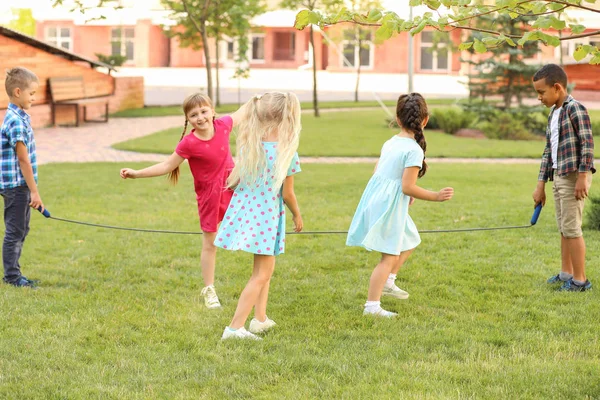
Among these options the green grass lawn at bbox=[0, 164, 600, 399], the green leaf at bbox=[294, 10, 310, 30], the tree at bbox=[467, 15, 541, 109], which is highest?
the tree at bbox=[467, 15, 541, 109]

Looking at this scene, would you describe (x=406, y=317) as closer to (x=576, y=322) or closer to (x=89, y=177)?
(x=576, y=322)

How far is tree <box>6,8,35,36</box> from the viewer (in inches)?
1578

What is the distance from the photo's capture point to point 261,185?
188 inches

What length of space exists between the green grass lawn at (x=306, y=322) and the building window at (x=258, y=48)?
44.6 meters

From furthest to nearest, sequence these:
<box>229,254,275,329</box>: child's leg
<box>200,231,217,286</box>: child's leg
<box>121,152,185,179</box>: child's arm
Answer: <box>200,231,217,286</box>: child's leg
<box>121,152,185,179</box>: child's arm
<box>229,254,275,329</box>: child's leg

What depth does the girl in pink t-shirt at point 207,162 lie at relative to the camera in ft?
17.3

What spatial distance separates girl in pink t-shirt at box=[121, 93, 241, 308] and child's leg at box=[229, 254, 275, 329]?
24.7 inches

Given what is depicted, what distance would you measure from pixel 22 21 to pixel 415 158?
38313 mm

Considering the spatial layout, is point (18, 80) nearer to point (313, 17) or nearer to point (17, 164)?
point (17, 164)

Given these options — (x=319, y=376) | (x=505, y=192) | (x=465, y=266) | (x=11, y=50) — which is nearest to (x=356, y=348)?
(x=319, y=376)

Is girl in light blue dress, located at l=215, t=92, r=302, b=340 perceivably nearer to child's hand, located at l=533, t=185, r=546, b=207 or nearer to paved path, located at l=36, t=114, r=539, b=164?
child's hand, located at l=533, t=185, r=546, b=207

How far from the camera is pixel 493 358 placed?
4402mm

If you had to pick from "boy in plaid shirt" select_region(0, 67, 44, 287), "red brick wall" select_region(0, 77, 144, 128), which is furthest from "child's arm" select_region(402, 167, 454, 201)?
"red brick wall" select_region(0, 77, 144, 128)

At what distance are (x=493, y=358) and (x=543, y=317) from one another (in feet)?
3.06
